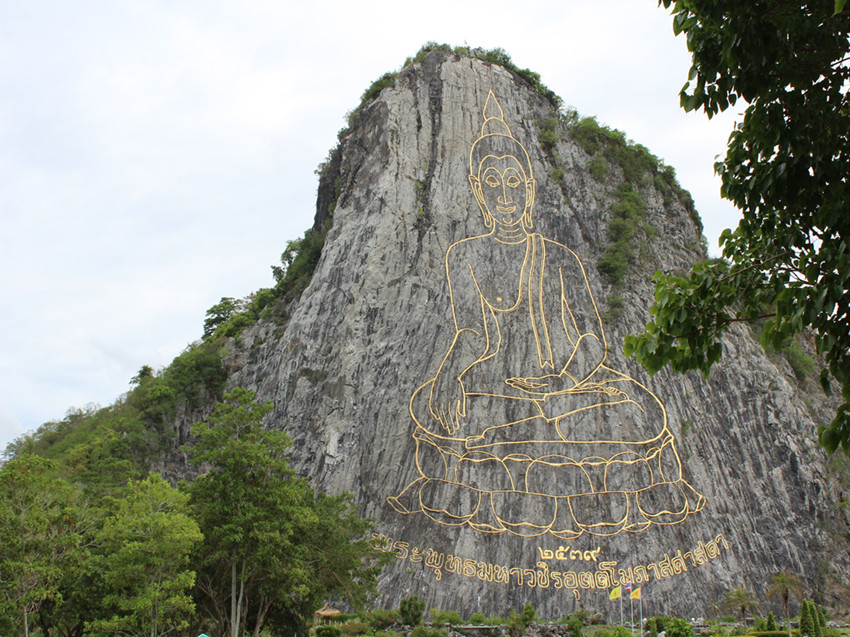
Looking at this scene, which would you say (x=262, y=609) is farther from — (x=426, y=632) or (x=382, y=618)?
(x=382, y=618)

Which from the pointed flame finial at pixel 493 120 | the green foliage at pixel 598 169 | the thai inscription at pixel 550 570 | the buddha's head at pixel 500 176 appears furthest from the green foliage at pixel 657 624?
the pointed flame finial at pixel 493 120

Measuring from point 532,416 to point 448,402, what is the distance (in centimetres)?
287

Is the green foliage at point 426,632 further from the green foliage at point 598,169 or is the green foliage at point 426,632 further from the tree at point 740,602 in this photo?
the green foliage at point 598,169

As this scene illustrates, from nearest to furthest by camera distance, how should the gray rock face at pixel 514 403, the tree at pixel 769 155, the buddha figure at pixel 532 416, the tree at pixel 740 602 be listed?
the tree at pixel 769 155
the tree at pixel 740 602
the gray rock face at pixel 514 403
the buddha figure at pixel 532 416

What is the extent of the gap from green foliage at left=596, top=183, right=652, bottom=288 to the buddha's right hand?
28.1 feet

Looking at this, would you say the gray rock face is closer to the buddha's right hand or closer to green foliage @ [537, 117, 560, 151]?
the buddha's right hand

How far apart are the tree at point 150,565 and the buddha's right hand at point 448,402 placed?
10491mm

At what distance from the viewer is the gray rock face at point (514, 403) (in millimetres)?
19406

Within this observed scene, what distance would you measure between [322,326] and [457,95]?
12.9 m

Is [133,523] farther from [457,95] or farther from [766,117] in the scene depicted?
[457,95]

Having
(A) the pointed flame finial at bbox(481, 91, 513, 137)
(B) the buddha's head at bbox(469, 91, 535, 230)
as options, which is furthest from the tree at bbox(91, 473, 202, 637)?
(A) the pointed flame finial at bbox(481, 91, 513, 137)

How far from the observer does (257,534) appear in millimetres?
12242

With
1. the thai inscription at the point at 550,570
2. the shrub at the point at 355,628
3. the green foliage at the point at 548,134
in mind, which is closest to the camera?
the shrub at the point at 355,628

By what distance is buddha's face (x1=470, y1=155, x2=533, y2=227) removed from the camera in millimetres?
26266
